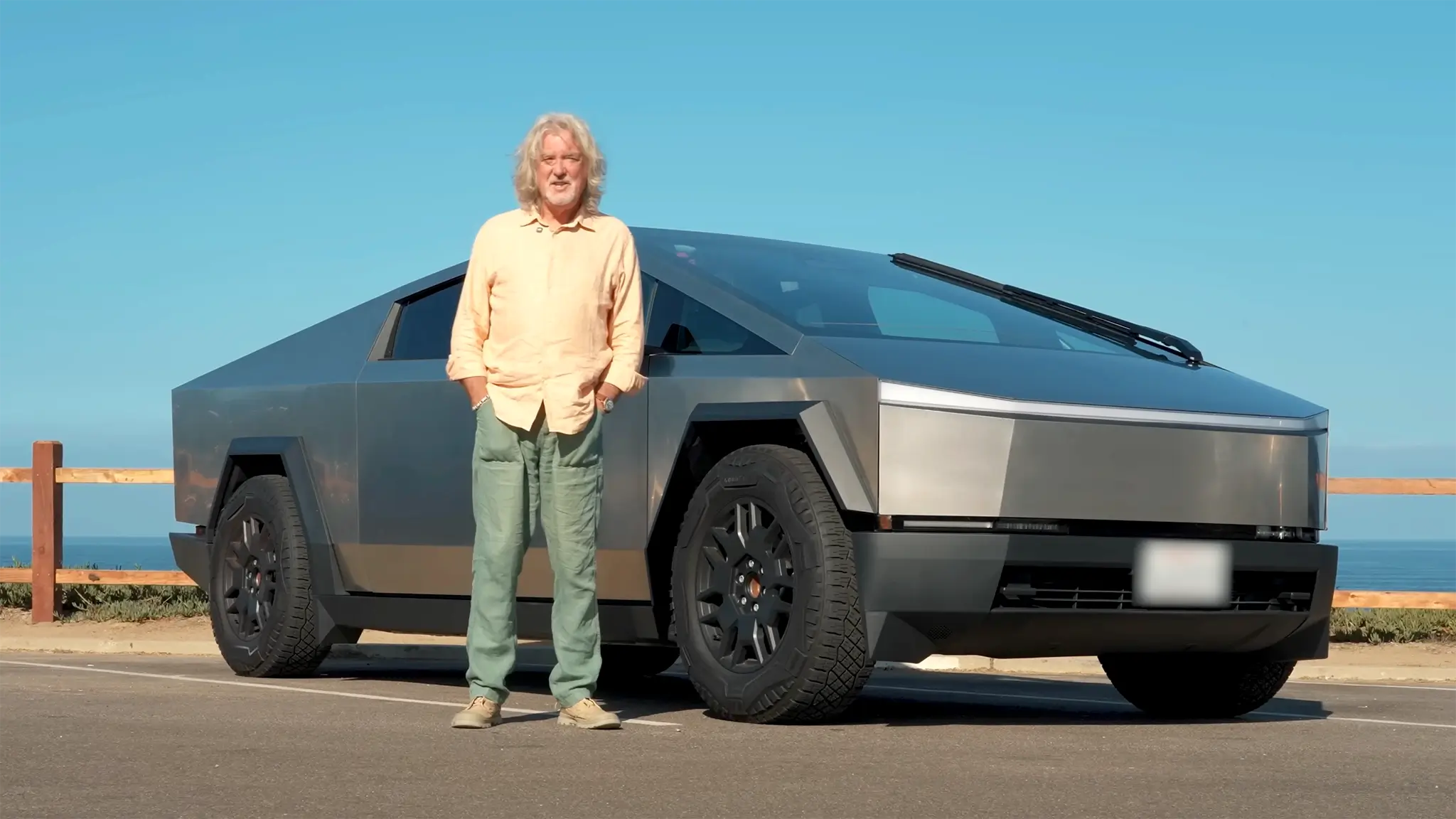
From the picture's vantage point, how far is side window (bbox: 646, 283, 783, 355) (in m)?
6.56

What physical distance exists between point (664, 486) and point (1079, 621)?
4.78 ft

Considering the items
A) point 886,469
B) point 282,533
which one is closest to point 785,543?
point 886,469

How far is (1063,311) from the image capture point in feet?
25.1

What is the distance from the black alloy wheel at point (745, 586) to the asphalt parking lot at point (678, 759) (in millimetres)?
272

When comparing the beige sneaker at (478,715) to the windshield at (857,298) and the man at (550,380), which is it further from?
the windshield at (857,298)

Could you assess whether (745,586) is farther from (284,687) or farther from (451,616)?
(284,687)

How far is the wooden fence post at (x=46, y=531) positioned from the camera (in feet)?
45.1

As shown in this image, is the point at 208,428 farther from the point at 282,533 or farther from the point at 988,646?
the point at 988,646

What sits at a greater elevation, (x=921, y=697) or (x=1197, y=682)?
(x=1197, y=682)

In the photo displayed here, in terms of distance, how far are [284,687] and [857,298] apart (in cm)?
275

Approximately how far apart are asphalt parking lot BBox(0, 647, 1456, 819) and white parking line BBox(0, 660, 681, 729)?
36 mm

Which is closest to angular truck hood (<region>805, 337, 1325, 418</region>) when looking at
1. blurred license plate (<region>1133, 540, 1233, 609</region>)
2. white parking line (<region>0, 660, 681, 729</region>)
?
blurred license plate (<region>1133, 540, 1233, 609</region>)

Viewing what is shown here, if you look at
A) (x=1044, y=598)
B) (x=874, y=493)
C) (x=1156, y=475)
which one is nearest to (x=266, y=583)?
(x=874, y=493)

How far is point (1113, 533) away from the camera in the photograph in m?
6.21
